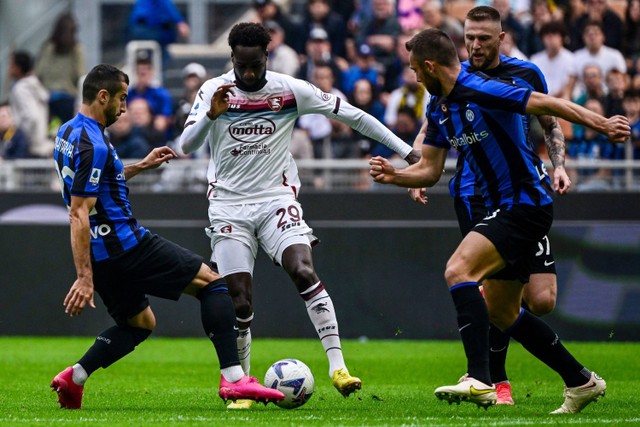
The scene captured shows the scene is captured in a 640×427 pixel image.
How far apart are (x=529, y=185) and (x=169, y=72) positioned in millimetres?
13004

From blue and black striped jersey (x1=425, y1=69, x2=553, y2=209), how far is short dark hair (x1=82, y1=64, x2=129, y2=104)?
2041mm

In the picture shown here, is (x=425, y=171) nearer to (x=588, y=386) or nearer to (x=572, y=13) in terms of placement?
(x=588, y=386)

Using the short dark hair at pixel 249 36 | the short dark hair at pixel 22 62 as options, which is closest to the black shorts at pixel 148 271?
the short dark hair at pixel 249 36

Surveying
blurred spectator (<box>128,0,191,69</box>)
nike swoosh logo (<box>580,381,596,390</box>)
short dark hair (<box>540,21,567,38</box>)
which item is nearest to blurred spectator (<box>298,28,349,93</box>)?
blurred spectator (<box>128,0,191,69</box>)

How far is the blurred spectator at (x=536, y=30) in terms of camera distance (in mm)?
16797

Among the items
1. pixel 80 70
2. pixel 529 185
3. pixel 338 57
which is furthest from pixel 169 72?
pixel 529 185

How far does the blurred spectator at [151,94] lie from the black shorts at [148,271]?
9.21m

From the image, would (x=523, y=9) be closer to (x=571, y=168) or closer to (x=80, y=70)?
(x=571, y=168)

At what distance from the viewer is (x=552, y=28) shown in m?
16.0

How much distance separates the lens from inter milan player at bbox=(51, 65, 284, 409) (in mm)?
7781

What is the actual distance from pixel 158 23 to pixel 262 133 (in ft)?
35.3

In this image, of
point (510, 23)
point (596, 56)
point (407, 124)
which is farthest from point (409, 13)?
point (596, 56)

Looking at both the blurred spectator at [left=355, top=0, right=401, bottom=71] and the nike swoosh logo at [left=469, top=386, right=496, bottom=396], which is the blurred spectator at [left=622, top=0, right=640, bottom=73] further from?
the nike swoosh logo at [left=469, top=386, right=496, bottom=396]

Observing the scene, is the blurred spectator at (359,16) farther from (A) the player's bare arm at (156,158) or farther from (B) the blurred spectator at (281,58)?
(A) the player's bare arm at (156,158)
